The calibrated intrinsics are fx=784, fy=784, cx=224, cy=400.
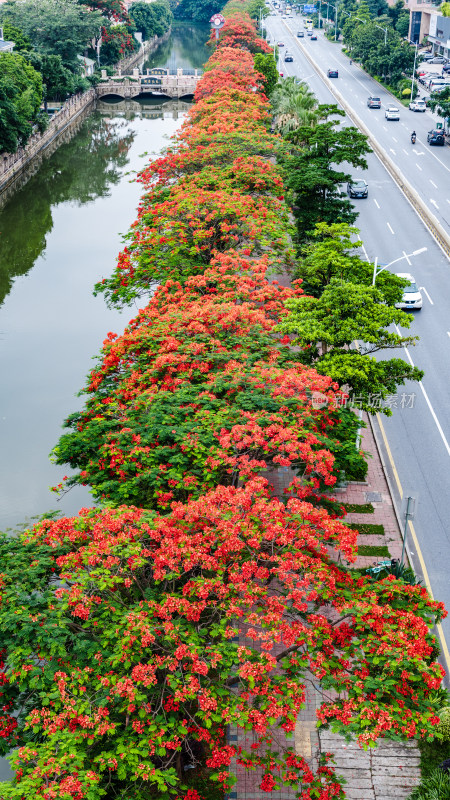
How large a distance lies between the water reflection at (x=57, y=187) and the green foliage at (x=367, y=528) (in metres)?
33.0

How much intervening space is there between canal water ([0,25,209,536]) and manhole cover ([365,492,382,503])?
37.7 ft

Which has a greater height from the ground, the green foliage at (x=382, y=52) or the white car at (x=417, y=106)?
the green foliage at (x=382, y=52)

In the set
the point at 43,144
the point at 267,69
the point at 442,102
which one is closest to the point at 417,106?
the point at 442,102

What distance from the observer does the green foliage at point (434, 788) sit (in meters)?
17.1

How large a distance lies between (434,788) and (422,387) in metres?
21.1

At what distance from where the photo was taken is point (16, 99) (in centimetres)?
6894

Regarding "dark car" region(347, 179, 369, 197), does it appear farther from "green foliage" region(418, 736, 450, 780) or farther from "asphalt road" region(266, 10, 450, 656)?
"green foliage" region(418, 736, 450, 780)

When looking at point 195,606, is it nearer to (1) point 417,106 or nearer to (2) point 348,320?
(2) point 348,320

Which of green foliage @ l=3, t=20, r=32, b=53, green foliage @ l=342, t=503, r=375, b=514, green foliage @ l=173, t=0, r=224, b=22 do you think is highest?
green foliage @ l=173, t=0, r=224, b=22

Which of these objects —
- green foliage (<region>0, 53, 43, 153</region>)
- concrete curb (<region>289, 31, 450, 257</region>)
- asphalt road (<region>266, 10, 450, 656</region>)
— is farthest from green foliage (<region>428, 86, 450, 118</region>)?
green foliage (<region>0, 53, 43, 153</region>)

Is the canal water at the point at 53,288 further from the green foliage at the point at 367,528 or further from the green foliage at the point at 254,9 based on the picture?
the green foliage at the point at 254,9

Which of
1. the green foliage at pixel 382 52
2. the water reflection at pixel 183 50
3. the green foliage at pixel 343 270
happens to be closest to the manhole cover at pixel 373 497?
the green foliage at pixel 343 270

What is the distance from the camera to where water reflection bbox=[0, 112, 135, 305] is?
5872cm

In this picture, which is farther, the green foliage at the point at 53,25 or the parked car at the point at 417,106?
the green foliage at the point at 53,25
